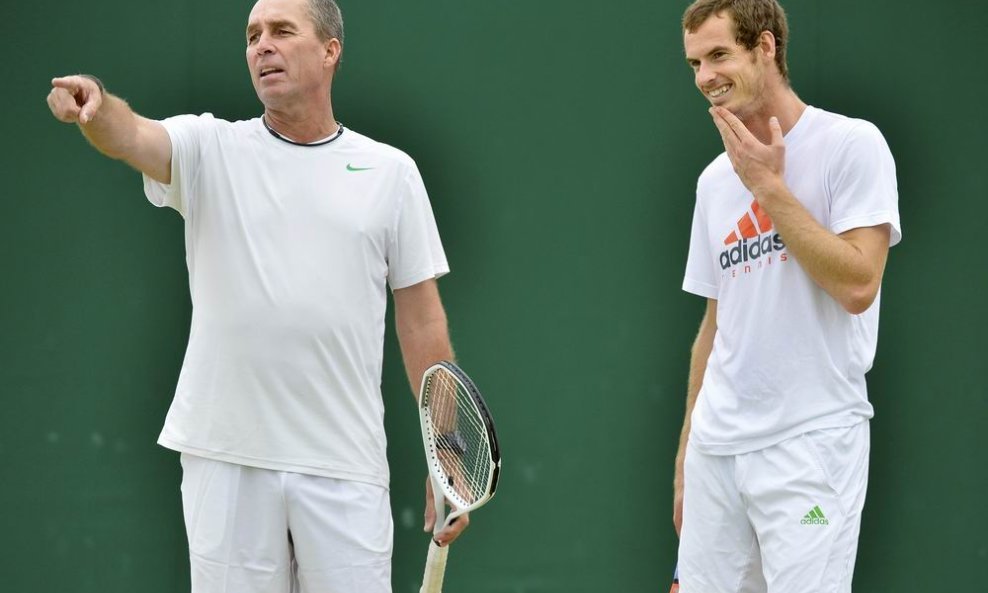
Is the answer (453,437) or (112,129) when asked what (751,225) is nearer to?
(453,437)

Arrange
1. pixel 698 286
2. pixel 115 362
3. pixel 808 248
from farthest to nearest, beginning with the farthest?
1. pixel 115 362
2. pixel 698 286
3. pixel 808 248

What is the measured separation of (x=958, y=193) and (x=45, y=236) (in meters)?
3.09

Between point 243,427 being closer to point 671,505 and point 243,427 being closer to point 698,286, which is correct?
point 698,286

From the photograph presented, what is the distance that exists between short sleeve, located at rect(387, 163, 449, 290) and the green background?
45.1 inches

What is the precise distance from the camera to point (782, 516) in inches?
133

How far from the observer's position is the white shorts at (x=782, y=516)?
10.9 ft

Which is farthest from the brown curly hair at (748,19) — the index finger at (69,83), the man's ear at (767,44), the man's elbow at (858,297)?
the index finger at (69,83)

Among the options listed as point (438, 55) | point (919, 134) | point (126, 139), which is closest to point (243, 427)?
point (126, 139)

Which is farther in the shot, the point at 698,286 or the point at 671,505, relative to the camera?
the point at 671,505

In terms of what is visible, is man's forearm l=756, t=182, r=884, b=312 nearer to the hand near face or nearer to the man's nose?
the hand near face

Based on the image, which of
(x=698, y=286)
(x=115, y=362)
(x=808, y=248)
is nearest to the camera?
(x=808, y=248)

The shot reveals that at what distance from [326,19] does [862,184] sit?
1.45 meters

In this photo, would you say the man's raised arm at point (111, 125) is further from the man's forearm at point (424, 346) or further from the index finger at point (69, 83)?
the man's forearm at point (424, 346)

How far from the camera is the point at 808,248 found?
10.7 feet
